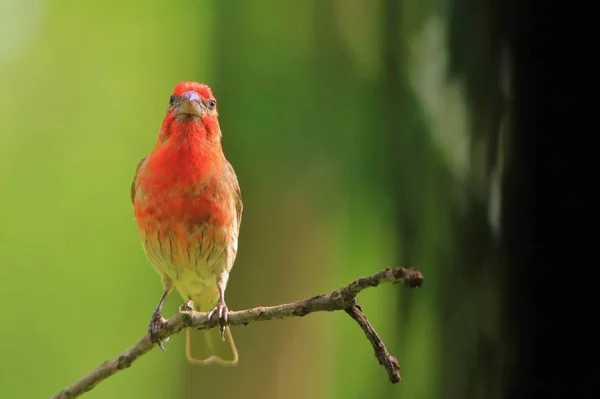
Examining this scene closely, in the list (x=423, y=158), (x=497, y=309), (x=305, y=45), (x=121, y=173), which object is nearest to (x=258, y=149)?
(x=305, y=45)

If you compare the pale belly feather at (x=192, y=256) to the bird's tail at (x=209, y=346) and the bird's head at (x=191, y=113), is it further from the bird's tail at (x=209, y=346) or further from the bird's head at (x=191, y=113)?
the bird's head at (x=191, y=113)

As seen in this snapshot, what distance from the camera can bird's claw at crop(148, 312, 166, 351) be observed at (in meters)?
1.10

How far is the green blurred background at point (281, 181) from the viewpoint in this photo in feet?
2.08

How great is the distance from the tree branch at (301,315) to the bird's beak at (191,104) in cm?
28

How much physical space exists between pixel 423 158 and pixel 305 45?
609 mm

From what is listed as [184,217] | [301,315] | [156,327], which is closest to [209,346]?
[156,327]

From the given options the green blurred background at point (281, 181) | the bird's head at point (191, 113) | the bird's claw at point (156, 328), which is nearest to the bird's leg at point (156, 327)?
the bird's claw at point (156, 328)

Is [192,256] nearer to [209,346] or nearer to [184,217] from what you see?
[184,217]

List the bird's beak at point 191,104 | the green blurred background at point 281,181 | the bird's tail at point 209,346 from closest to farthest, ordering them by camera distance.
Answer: the green blurred background at point 281,181, the bird's beak at point 191,104, the bird's tail at point 209,346

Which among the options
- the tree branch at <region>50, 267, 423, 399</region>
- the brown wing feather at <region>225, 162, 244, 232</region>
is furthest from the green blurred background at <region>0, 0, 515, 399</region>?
the brown wing feather at <region>225, 162, 244, 232</region>

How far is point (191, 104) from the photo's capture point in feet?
3.10

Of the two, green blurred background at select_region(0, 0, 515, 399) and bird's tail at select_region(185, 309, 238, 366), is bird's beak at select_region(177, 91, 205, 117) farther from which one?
bird's tail at select_region(185, 309, 238, 366)

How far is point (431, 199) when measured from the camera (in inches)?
26.4

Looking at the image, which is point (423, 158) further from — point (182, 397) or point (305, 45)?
point (182, 397)
